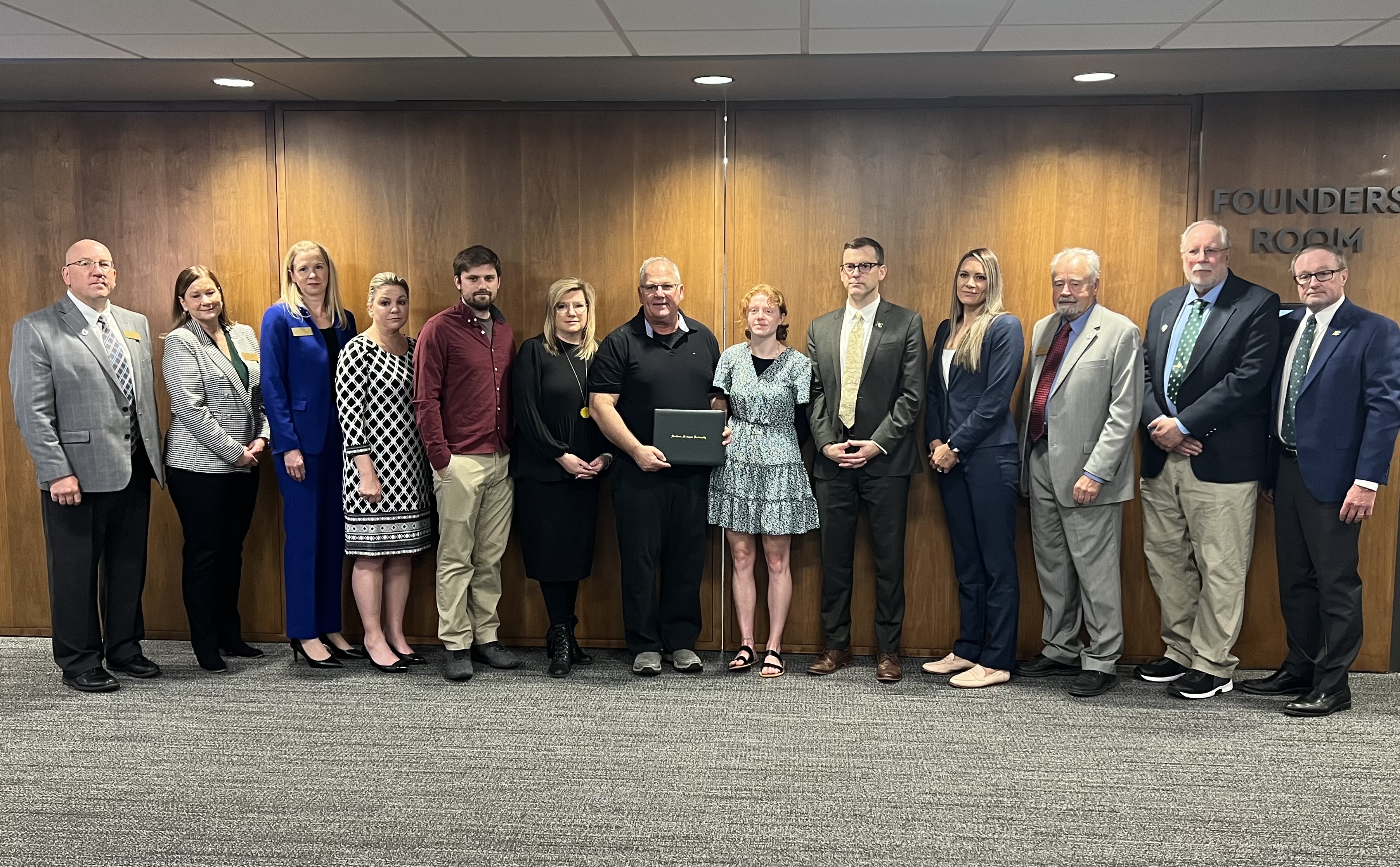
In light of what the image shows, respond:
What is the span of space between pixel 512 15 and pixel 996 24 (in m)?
1.74

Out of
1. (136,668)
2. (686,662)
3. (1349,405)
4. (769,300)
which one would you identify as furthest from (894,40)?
(136,668)

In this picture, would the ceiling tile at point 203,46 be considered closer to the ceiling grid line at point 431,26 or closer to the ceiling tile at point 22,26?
the ceiling tile at point 22,26

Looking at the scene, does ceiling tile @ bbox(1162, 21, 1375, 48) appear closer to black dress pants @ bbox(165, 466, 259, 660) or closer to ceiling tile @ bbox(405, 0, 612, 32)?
ceiling tile @ bbox(405, 0, 612, 32)

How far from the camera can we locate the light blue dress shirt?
4.13 metres

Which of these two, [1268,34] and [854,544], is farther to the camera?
[854,544]

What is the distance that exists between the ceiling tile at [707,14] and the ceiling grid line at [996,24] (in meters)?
0.69

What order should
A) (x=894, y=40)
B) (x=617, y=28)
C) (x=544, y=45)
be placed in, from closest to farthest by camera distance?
(x=617, y=28) < (x=894, y=40) < (x=544, y=45)

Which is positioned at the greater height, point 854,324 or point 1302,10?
point 1302,10

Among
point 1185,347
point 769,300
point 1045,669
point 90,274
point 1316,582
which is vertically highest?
point 90,274

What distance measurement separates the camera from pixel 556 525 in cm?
440

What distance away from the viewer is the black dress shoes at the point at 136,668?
4301 millimetres

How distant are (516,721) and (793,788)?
119 centimetres

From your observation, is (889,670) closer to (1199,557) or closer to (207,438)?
(1199,557)

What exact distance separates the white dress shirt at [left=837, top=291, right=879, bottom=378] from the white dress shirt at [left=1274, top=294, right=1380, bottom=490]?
170cm
